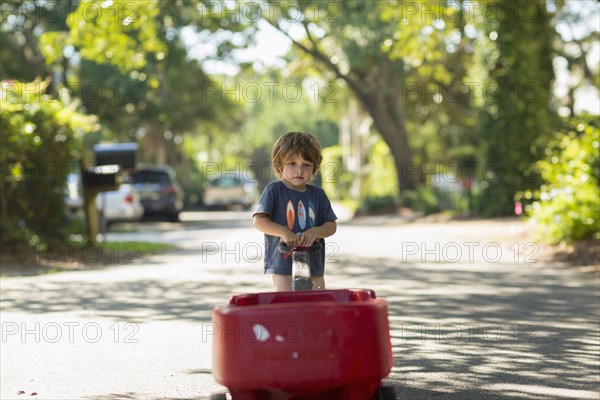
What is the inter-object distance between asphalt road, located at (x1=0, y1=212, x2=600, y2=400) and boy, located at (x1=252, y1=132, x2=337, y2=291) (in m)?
1.31

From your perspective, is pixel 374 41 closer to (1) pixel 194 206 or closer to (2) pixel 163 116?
(2) pixel 163 116

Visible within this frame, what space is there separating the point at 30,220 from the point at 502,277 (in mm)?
7825

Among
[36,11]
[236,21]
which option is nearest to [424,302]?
[236,21]

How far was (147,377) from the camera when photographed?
7.36 metres

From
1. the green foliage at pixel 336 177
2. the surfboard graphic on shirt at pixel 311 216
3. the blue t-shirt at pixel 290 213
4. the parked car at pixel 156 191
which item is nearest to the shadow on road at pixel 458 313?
the blue t-shirt at pixel 290 213

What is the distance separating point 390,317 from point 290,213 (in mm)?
4773

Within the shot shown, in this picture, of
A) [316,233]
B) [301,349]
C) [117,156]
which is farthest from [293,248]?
[117,156]

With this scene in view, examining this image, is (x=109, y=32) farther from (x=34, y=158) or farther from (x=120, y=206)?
(x=120, y=206)

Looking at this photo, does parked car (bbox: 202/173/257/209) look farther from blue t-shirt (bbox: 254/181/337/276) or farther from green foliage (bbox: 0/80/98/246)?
blue t-shirt (bbox: 254/181/337/276)

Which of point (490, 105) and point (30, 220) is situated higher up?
point (490, 105)

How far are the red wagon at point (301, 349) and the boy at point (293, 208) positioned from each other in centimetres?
104

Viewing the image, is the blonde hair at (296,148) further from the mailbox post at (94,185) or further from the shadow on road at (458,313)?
the mailbox post at (94,185)

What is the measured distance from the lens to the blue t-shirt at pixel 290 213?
18.8 ft

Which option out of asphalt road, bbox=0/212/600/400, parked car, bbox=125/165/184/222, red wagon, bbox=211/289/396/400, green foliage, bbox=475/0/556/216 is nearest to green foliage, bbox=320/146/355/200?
parked car, bbox=125/165/184/222
